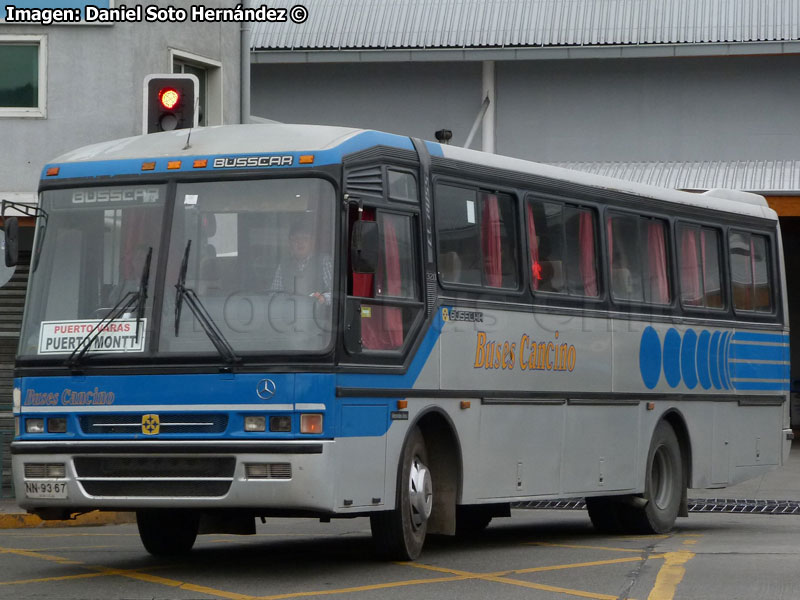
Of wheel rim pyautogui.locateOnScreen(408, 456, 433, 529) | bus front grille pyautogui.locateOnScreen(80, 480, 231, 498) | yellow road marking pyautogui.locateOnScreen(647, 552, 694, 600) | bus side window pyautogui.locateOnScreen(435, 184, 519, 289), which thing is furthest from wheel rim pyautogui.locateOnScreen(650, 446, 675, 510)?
bus front grille pyautogui.locateOnScreen(80, 480, 231, 498)

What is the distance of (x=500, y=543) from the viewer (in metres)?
13.6

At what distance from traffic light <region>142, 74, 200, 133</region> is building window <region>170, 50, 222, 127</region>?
6.93 m

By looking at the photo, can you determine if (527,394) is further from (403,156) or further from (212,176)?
(212,176)

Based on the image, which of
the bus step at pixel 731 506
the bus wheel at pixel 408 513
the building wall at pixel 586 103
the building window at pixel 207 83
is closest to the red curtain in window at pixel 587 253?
the bus wheel at pixel 408 513

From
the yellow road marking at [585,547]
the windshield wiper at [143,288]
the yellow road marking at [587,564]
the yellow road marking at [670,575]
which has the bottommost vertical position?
the yellow road marking at [585,547]

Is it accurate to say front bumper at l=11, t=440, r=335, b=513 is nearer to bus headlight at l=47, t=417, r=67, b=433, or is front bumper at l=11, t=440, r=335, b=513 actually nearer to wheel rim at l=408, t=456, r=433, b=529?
bus headlight at l=47, t=417, r=67, b=433

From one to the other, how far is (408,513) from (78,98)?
32.9ft

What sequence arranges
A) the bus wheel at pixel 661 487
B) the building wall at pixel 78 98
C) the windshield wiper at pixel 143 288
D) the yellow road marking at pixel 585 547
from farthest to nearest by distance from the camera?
1. the building wall at pixel 78 98
2. the bus wheel at pixel 661 487
3. the yellow road marking at pixel 585 547
4. the windshield wiper at pixel 143 288

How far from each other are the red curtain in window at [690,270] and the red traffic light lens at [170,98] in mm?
5101

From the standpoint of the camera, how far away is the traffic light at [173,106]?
1352 cm

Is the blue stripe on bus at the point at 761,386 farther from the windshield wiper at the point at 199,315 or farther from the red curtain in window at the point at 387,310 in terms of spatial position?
the windshield wiper at the point at 199,315

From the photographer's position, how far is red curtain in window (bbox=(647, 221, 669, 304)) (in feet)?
48.8

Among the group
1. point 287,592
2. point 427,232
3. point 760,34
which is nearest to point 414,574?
point 287,592

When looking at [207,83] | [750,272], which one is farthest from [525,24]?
[750,272]
